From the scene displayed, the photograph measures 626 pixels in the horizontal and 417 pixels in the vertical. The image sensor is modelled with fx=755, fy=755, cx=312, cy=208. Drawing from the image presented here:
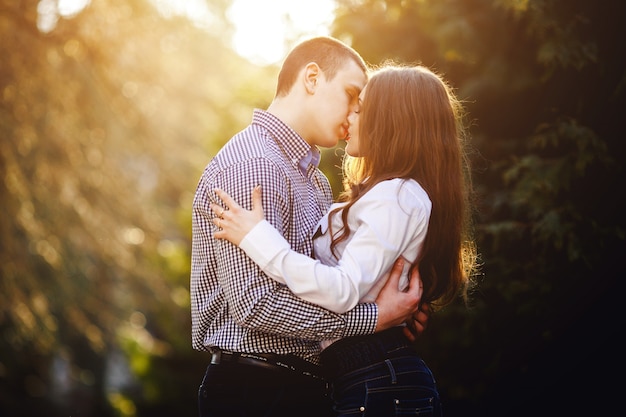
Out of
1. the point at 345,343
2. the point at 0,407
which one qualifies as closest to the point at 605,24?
the point at 345,343

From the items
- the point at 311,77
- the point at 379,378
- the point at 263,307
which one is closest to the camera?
the point at 263,307

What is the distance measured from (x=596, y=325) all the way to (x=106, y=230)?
5.64 metres

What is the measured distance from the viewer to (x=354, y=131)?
275 centimetres

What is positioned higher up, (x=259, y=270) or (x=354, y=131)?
(x=354, y=131)

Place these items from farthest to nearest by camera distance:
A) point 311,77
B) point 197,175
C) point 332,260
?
point 197,175, point 311,77, point 332,260

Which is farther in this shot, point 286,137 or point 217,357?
point 286,137

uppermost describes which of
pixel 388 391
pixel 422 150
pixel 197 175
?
pixel 197 175

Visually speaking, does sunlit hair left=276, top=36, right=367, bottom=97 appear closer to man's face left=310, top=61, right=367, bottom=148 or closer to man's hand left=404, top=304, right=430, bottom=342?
man's face left=310, top=61, right=367, bottom=148

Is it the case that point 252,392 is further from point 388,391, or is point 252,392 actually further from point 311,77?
point 311,77

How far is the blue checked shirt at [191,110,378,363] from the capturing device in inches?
91.4

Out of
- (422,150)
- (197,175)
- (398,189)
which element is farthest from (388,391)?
(197,175)

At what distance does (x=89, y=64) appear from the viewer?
811 cm

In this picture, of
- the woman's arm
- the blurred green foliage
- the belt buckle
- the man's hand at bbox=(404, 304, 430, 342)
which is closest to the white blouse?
the woman's arm

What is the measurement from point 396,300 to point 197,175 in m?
8.06
